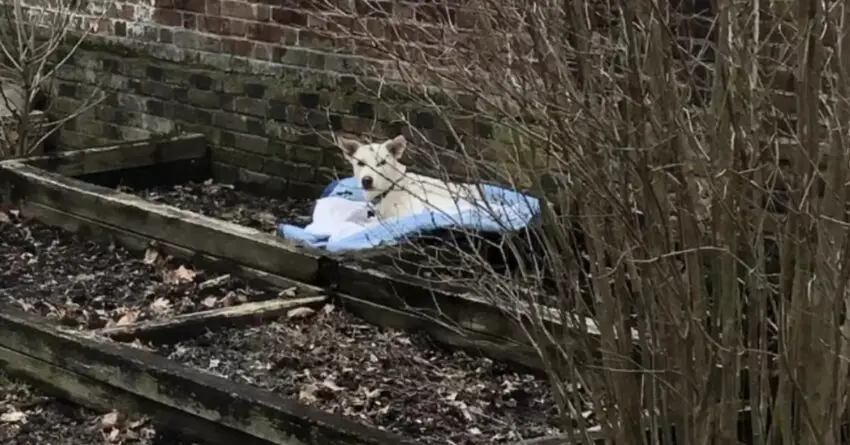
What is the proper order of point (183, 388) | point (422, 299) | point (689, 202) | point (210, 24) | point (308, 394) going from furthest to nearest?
point (210, 24) < point (422, 299) < point (308, 394) < point (183, 388) < point (689, 202)

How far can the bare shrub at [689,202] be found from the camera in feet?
8.21

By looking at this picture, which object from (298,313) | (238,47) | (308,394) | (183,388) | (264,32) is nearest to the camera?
(183,388)

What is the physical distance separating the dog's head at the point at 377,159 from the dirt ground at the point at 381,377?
0.71m

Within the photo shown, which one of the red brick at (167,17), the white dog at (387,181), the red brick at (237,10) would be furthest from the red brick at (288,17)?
the white dog at (387,181)

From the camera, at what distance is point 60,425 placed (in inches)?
168

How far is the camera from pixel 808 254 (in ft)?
8.34

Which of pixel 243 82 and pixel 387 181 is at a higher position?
pixel 243 82

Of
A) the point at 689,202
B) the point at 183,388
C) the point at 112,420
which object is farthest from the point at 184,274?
the point at 689,202

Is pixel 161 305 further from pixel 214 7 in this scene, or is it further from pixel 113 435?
pixel 214 7

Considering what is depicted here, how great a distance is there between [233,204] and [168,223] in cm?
112

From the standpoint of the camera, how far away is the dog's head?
17.5 ft

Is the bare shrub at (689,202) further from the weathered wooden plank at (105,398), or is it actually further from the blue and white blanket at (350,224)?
the blue and white blanket at (350,224)

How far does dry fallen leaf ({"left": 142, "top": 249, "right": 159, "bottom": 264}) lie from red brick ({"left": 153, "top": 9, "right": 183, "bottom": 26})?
6.27 feet

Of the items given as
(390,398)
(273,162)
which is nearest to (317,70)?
(273,162)
